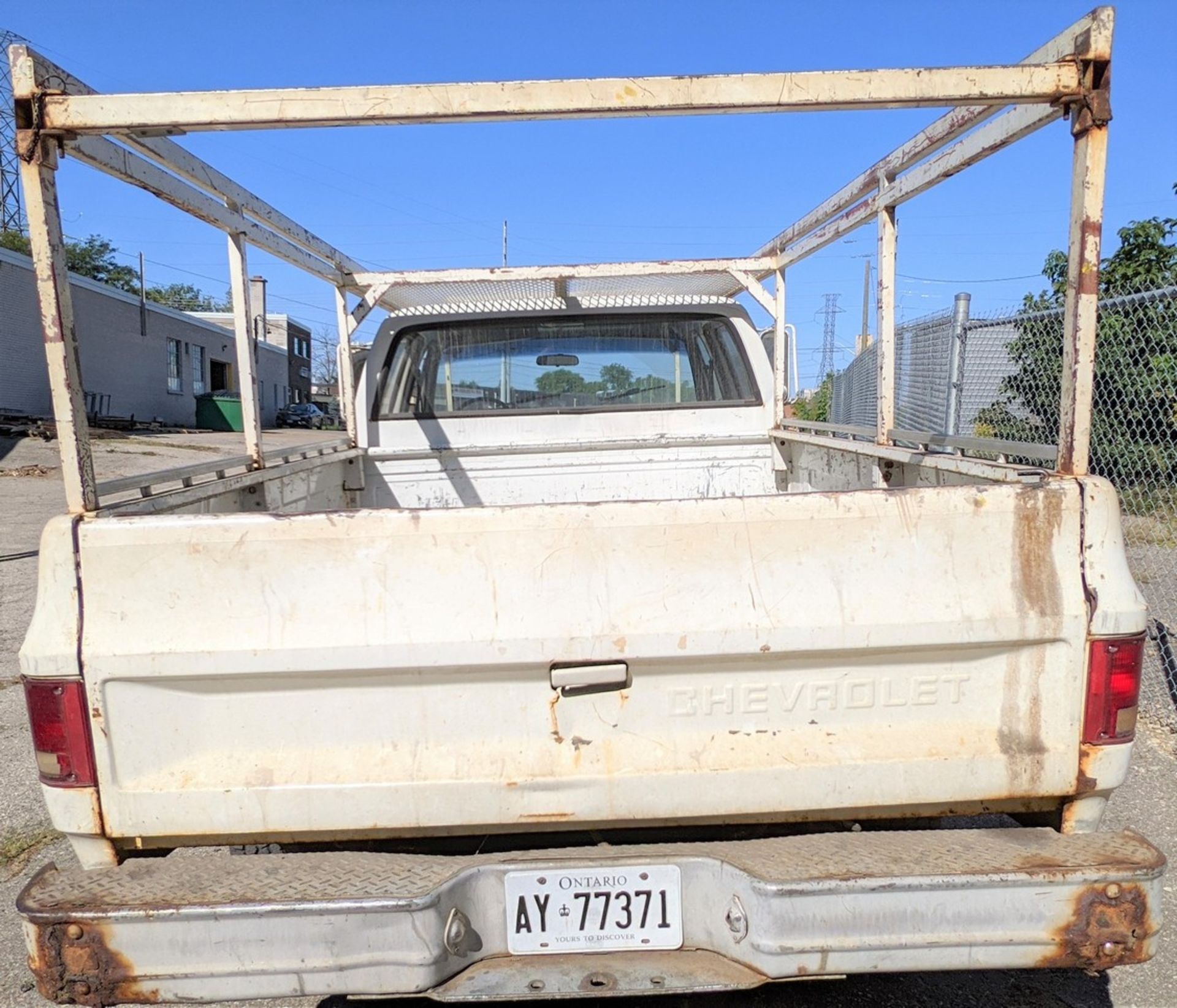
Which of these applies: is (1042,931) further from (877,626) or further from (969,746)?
(877,626)

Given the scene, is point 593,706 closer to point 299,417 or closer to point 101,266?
point 299,417

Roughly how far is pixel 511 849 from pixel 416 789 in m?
0.36

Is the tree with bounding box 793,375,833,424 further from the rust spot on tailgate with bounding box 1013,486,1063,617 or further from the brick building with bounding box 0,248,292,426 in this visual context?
the rust spot on tailgate with bounding box 1013,486,1063,617

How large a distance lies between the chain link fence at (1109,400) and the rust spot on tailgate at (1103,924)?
3.41m

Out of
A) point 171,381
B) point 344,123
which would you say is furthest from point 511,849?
point 171,381

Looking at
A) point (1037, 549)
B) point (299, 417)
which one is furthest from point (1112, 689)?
point (299, 417)

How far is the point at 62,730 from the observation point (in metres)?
1.85

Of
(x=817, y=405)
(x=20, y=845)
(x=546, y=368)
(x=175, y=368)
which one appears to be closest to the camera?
(x=20, y=845)

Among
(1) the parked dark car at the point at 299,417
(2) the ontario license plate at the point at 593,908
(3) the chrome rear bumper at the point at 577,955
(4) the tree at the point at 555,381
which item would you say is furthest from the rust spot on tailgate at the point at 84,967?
(1) the parked dark car at the point at 299,417

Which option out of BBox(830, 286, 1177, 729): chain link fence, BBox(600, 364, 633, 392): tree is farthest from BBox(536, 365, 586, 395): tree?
BBox(830, 286, 1177, 729): chain link fence

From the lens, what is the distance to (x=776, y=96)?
6.48ft

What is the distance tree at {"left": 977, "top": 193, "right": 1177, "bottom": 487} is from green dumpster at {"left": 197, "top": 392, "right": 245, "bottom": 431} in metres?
27.2

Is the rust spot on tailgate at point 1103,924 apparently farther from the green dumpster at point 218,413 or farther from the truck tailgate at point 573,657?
the green dumpster at point 218,413

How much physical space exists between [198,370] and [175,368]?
2.16 m
